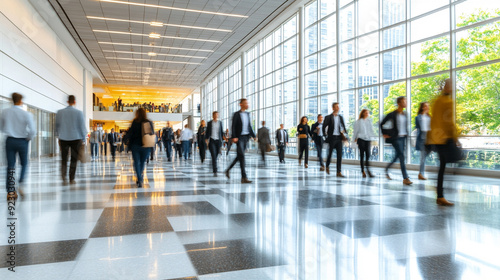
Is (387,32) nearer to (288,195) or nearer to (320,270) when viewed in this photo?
(288,195)

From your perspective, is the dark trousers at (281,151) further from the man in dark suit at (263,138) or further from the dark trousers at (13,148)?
the dark trousers at (13,148)

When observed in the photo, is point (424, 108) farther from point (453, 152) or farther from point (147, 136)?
point (147, 136)

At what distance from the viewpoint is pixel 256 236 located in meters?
3.39

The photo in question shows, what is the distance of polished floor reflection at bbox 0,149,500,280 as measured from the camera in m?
2.51

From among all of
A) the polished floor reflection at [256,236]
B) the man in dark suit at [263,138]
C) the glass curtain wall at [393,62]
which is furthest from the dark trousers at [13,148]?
the man in dark suit at [263,138]

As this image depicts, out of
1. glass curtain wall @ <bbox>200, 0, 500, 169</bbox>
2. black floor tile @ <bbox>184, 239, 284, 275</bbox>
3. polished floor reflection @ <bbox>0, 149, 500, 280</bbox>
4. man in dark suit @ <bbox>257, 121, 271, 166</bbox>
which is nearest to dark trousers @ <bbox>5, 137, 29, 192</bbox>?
polished floor reflection @ <bbox>0, 149, 500, 280</bbox>

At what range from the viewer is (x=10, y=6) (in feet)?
45.8

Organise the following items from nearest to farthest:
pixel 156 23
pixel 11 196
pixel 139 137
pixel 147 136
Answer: pixel 11 196 < pixel 147 136 < pixel 139 137 < pixel 156 23

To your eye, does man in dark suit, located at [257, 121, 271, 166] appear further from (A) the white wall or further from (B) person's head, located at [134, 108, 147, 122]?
(A) the white wall

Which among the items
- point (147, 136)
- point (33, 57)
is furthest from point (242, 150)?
point (33, 57)

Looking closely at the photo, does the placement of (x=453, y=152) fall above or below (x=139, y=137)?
below

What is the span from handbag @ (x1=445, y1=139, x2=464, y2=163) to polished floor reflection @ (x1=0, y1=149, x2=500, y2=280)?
65 centimetres

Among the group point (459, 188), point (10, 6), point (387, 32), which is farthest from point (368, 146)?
point (10, 6)

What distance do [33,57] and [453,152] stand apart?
18.1 metres
